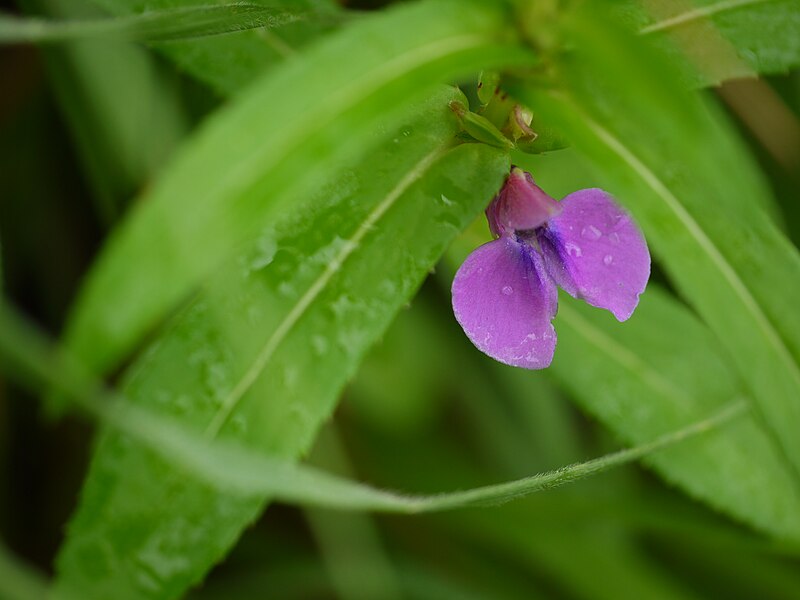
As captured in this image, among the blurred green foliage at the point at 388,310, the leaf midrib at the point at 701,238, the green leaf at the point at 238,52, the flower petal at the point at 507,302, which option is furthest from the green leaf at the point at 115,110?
the leaf midrib at the point at 701,238

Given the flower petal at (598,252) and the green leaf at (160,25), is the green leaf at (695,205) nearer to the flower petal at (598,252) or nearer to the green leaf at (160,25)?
the flower petal at (598,252)

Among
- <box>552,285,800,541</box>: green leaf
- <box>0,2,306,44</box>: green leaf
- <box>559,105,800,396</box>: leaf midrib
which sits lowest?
<box>552,285,800,541</box>: green leaf

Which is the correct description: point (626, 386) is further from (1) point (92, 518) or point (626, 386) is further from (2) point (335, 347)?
(1) point (92, 518)

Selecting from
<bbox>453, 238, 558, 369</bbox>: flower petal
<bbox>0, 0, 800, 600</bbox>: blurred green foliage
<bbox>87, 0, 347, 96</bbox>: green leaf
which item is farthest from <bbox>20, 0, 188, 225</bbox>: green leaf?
<bbox>453, 238, 558, 369</bbox>: flower petal

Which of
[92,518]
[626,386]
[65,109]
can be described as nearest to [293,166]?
[92,518]

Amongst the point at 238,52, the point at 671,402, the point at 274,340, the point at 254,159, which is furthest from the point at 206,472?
the point at 671,402

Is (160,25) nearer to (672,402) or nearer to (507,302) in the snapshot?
(507,302)

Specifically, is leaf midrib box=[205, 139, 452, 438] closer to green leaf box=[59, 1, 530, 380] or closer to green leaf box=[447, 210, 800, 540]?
green leaf box=[59, 1, 530, 380]
